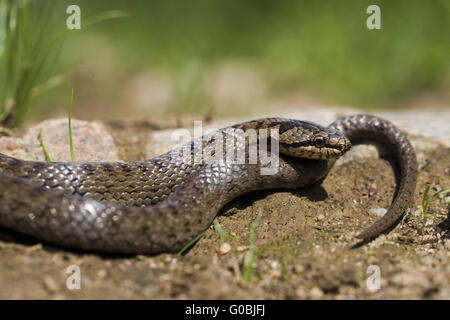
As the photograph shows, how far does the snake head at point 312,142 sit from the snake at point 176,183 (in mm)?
11

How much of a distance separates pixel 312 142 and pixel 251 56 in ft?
28.0

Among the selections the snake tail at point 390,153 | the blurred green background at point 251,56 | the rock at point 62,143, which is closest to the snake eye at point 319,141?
the snake tail at point 390,153

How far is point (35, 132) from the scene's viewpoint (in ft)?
18.9

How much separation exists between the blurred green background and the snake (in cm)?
411

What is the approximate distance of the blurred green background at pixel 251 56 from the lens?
1123 cm

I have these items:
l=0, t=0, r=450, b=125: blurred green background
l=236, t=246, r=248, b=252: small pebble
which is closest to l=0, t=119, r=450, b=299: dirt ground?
l=236, t=246, r=248, b=252: small pebble

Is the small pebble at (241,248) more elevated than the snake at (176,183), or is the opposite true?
the snake at (176,183)

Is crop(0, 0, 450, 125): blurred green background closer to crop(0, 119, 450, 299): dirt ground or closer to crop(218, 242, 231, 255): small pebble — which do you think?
crop(0, 119, 450, 299): dirt ground

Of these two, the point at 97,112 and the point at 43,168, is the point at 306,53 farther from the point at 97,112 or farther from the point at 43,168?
the point at 43,168

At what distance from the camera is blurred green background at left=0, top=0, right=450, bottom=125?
11.2 meters

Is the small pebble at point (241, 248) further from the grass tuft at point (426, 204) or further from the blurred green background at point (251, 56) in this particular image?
the blurred green background at point (251, 56)

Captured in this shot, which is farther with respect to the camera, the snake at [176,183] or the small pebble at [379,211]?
the small pebble at [379,211]

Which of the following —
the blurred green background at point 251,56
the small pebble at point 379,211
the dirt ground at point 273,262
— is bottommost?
the dirt ground at point 273,262

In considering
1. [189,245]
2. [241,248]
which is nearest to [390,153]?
[241,248]
